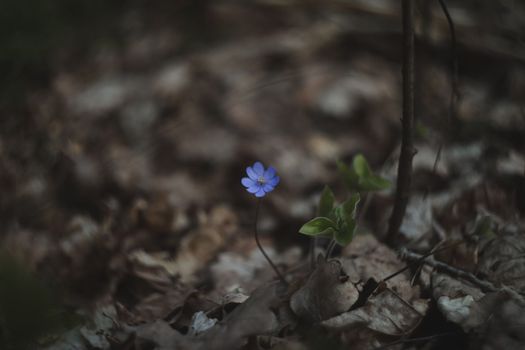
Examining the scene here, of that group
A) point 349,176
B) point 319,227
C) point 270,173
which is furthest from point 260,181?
point 349,176

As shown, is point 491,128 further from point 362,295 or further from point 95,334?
point 95,334

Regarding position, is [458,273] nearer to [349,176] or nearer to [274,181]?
[349,176]

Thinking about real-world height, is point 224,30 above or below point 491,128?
above

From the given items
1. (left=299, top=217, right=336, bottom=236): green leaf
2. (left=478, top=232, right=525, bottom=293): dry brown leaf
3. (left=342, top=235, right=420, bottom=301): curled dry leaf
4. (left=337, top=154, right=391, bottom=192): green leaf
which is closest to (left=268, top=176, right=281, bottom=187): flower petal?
(left=299, top=217, right=336, bottom=236): green leaf

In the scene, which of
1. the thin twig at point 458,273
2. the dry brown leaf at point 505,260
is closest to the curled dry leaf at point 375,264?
the thin twig at point 458,273

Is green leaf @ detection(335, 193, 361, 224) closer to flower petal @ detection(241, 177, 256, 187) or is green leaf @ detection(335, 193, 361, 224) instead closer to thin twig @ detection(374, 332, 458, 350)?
flower petal @ detection(241, 177, 256, 187)

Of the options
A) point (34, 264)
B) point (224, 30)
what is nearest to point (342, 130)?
point (224, 30)
